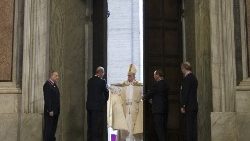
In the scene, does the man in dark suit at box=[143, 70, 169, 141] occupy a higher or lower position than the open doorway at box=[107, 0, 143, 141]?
lower

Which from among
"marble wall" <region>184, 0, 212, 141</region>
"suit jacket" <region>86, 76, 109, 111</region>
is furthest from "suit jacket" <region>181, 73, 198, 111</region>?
"suit jacket" <region>86, 76, 109, 111</region>

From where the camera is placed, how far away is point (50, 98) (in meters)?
8.05

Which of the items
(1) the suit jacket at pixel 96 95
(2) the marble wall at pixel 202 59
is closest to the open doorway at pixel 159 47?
(2) the marble wall at pixel 202 59

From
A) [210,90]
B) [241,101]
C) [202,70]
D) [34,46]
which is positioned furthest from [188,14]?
[34,46]

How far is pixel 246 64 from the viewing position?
27.3ft

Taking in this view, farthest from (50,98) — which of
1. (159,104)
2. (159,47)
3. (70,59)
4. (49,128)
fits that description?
(159,47)

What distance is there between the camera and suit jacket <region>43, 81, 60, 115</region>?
803 centimetres

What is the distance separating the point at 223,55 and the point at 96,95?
2.66 m

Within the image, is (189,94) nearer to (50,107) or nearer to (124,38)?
(50,107)

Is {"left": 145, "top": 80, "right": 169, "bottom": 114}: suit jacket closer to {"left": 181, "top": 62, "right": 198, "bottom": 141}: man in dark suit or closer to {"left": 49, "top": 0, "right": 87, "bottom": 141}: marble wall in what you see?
{"left": 181, "top": 62, "right": 198, "bottom": 141}: man in dark suit

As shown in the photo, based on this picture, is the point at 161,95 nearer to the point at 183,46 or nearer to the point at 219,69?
the point at 219,69

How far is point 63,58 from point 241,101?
13.1ft

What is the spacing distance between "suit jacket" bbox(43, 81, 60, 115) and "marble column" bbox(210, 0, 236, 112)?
9.95 feet

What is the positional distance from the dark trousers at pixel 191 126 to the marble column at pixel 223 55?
1.82 ft
